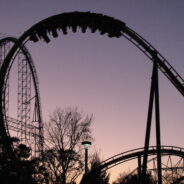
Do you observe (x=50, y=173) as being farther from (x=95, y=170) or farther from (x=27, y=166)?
(x=95, y=170)

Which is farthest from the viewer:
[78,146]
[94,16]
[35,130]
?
[35,130]

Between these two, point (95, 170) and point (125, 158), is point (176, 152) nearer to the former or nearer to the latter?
point (125, 158)

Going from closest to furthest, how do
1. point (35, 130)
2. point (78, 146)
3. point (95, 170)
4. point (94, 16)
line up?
point (94, 16) → point (95, 170) → point (78, 146) → point (35, 130)

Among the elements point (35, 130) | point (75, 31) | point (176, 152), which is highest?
point (75, 31)

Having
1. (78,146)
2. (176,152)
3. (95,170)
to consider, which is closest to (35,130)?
(78,146)

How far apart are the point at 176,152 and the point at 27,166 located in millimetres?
12128

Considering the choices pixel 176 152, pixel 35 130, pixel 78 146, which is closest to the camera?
pixel 176 152

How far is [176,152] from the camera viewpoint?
70.7ft

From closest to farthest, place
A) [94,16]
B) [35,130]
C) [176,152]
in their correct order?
[94,16]
[176,152]
[35,130]

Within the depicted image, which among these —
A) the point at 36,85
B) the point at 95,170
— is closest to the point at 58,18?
the point at 95,170

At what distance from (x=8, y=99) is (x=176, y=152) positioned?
14035 millimetres

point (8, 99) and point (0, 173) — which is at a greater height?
point (8, 99)

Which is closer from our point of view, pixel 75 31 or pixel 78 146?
pixel 75 31

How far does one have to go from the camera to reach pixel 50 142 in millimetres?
25203
